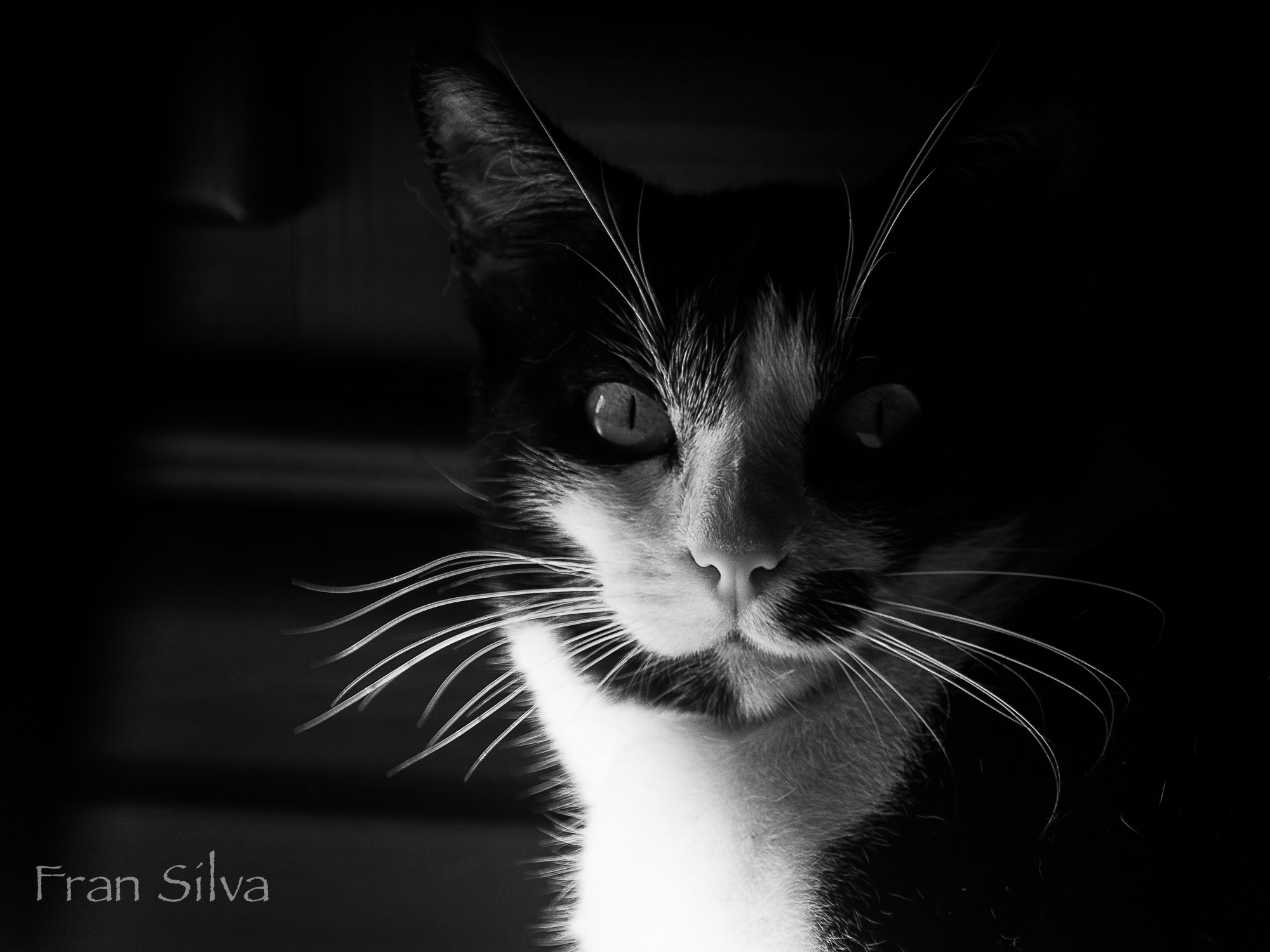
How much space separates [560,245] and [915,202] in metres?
0.25

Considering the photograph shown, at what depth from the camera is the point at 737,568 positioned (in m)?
0.61

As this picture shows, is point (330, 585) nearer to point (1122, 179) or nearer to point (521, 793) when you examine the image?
point (521, 793)

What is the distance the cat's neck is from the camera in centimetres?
67

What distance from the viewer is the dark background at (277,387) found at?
73cm

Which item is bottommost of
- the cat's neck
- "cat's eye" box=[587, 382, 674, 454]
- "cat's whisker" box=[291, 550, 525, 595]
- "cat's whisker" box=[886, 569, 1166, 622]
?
the cat's neck

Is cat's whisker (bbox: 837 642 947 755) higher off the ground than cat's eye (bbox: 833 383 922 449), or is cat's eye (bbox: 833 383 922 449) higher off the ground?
cat's eye (bbox: 833 383 922 449)

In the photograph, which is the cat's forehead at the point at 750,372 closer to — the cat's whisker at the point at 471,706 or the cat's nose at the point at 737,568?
the cat's nose at the point at 737,568

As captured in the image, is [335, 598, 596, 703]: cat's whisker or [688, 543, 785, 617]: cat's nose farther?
[335, 598, 596, 703]: cat's whisker

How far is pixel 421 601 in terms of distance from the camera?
747 mm

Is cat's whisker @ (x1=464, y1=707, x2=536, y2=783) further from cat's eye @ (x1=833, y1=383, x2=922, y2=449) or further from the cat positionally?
cat's eye @ (x1=833, y1=383, x2=922, y2=449)

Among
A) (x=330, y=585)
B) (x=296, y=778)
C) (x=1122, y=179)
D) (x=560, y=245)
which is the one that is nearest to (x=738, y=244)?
(x=560, y=245)

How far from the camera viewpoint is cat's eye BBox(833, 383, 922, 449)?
2.19 feet

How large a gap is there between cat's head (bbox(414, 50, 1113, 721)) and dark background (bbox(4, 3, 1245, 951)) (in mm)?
50
